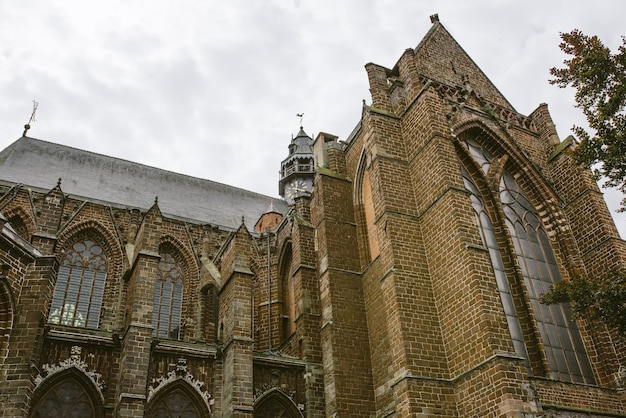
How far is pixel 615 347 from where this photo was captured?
12.6 m

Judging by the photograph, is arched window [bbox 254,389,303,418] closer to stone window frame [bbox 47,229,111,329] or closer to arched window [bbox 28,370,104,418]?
arched window [bbox 28,370,104,418]

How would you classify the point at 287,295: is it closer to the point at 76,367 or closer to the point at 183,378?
the point at 183,378

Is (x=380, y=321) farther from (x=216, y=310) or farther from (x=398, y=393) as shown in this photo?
(x=216, y=310)

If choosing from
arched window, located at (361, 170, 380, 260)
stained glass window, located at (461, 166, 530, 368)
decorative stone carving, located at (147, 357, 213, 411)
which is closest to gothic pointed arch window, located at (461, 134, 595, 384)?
stained glass window, located at (461, 166, 530, 368)

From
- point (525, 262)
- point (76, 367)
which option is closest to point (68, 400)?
point (76, 367)

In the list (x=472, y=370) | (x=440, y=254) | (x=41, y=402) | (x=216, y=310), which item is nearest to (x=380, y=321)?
(x=440, y=254)

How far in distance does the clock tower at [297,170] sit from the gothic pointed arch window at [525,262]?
18.4 meters

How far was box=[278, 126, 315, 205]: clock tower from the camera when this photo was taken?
33281 mm

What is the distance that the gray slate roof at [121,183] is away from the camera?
782 inches

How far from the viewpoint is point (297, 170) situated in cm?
3397

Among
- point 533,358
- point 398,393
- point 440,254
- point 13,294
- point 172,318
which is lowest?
point 398,393

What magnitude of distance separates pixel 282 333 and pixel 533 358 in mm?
7769

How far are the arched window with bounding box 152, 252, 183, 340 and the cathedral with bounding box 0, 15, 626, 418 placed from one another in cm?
6

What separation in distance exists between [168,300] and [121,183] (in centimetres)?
642
